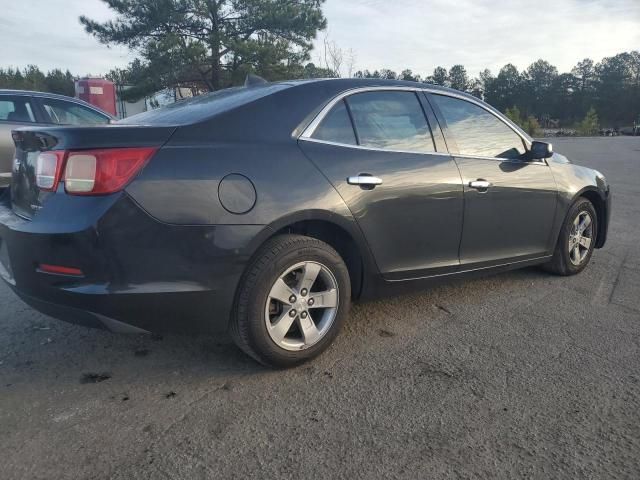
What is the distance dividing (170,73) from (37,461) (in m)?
26.6

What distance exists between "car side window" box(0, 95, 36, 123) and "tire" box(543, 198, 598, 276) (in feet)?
21.9

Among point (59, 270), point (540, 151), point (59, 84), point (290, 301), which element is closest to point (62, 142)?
point (59, 270)

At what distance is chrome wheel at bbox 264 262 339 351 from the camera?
2.70m

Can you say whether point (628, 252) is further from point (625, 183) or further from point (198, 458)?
point (625, 183)

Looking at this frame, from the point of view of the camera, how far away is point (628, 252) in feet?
17.7

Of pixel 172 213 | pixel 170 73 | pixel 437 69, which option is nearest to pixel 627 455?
pixel 172 213

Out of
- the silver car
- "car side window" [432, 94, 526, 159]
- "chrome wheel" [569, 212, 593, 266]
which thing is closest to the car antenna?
"car side window" [432, 94, 526, 159]

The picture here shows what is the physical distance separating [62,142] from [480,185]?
253 centimetres

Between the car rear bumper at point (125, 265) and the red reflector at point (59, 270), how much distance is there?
2cm

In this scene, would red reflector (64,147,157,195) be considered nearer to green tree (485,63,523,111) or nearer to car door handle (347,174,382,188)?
car door handle (347,174,382,188)

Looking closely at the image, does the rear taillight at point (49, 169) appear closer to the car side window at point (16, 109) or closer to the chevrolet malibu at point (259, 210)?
the chevrolet malibu at point (259, 210)

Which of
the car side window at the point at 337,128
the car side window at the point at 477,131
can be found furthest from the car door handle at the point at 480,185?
the car side window at the point at 337,128

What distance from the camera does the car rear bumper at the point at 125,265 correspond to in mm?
2293

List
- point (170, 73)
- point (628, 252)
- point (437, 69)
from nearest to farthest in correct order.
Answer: point (628, 252), point (170, 73), point (437, 69)
